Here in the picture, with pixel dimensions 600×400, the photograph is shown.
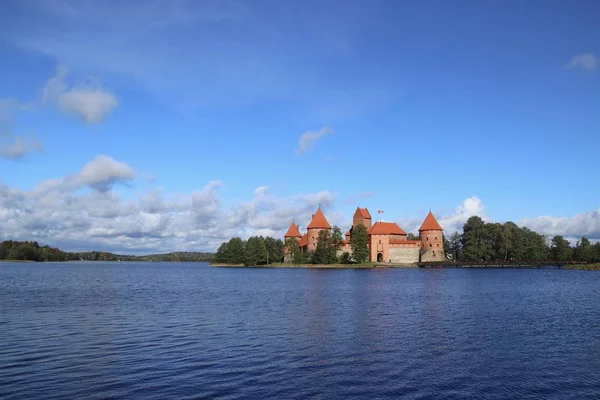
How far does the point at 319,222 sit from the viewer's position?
4237 inches

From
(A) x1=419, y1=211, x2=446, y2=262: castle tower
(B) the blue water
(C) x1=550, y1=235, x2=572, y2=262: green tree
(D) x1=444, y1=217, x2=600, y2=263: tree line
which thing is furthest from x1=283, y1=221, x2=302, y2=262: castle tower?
(B) the blue water

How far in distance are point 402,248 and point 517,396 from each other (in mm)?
94103

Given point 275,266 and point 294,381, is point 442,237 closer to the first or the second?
point 275,266

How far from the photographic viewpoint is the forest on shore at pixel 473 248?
318 ft

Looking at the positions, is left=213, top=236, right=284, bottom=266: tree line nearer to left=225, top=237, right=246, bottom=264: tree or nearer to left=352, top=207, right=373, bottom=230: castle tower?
left=225, top=237, right=246, bottom=264: tree

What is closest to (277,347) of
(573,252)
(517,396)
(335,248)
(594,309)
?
(517,396)

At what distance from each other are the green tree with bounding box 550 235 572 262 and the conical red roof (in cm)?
2689

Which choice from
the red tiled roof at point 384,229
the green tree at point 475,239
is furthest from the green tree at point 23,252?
the green tree at point 475,239

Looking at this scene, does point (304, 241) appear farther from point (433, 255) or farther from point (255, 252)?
point (433, 255)

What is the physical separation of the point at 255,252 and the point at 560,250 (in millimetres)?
65136

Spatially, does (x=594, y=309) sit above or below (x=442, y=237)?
below

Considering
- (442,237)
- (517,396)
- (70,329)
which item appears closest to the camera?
(517,396)

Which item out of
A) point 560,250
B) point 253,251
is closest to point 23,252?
point 253,251

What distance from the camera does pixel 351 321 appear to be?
2372 cm
